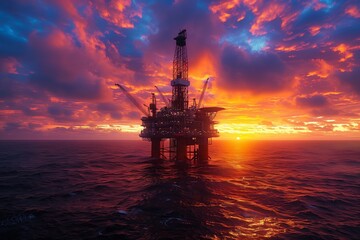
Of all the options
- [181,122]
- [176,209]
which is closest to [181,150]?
[181,122]

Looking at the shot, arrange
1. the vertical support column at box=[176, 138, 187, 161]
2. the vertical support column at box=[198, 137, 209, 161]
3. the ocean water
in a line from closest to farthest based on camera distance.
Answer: the ocean water, the vertical support column at box=[176, 138, 187, 161], the vertical support column at box=[198, 137, 209, 161]

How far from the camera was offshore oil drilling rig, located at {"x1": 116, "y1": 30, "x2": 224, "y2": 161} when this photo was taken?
57.2 meters

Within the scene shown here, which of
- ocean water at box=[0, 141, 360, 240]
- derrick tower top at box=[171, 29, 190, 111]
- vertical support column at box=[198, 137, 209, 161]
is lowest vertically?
ocean water at box=[0, 141, 360, 240]

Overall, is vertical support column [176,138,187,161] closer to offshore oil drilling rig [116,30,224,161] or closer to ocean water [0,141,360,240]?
offshore oil drilling rig [116,30,224,161]

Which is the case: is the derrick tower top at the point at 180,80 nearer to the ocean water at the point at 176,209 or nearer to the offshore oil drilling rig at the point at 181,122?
the offshore oil drilling rig at the point at 181,122

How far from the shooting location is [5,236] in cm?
1728

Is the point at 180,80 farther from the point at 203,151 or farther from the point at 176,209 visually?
the point at 176,209

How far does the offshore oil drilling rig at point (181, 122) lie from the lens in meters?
57.2

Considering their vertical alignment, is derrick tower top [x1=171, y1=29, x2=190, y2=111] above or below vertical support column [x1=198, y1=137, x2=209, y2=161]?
above

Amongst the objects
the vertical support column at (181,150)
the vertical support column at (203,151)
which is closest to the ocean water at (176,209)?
the vertical support column at (181,150)

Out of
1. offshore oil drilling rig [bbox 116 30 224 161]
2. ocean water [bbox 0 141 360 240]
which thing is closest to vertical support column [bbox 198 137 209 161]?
offshore oil drilling rig [bbox 116 30 224 161]

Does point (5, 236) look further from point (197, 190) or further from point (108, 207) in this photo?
point (197, 190)

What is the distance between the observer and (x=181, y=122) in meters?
57.9

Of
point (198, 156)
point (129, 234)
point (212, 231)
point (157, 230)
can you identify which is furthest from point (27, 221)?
point (198, 156)
